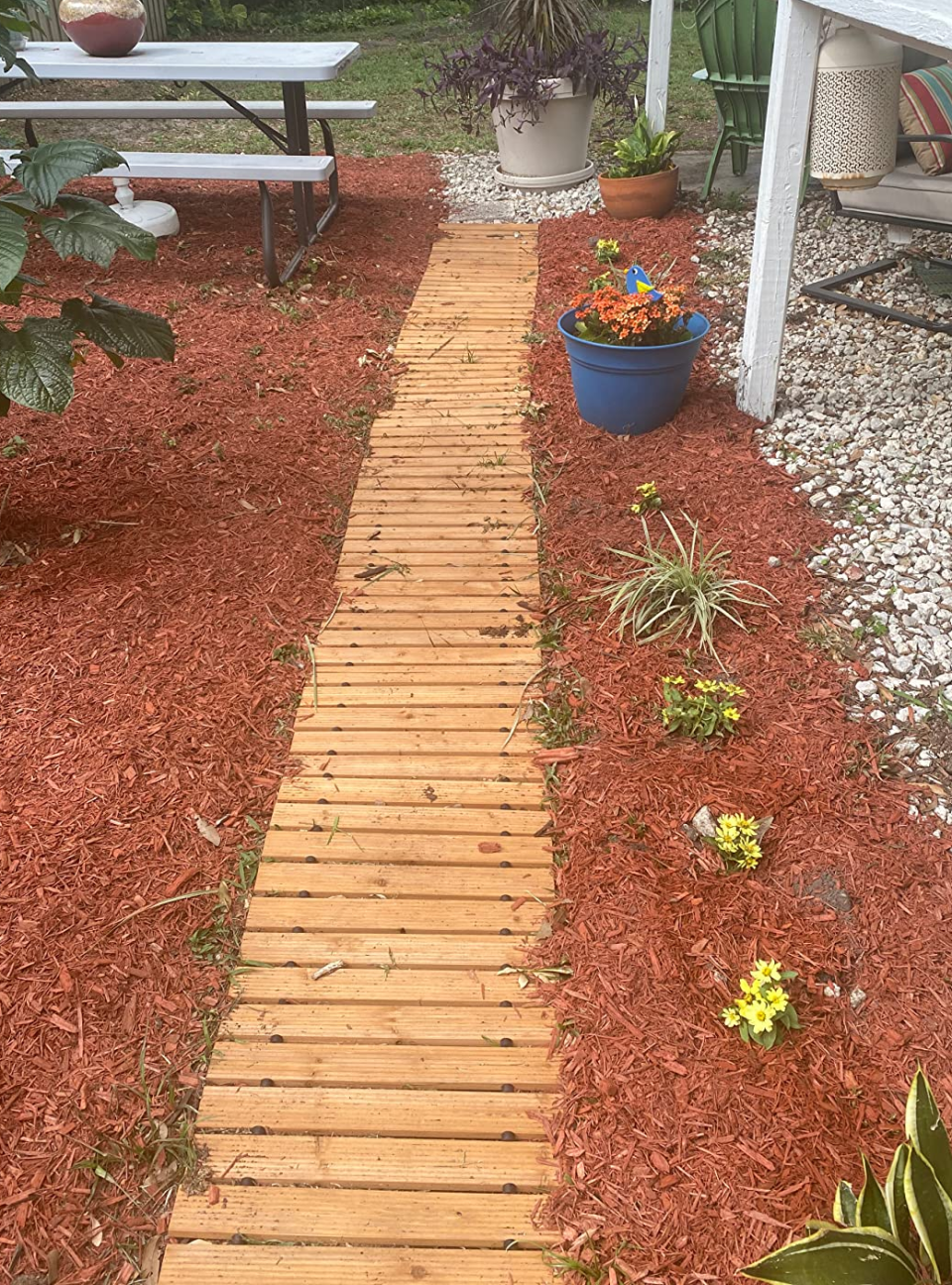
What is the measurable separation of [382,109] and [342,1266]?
9.07 meters

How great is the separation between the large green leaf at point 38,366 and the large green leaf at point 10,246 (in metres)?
0.20

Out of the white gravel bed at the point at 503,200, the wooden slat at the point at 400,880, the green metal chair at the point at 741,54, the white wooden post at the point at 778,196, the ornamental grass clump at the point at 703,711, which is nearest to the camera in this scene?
the wooden slat at the point at 400,880

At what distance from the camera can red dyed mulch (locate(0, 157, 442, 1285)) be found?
69.0 inches

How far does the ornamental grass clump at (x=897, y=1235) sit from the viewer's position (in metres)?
1.23

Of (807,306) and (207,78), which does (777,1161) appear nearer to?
(807,306)

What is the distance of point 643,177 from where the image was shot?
5.68m


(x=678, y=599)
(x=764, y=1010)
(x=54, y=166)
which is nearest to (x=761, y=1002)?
(x=764, y=1010)

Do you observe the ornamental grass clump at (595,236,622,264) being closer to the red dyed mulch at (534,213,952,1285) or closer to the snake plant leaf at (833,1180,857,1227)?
the red dyed mulch at (534,213,952,1285)

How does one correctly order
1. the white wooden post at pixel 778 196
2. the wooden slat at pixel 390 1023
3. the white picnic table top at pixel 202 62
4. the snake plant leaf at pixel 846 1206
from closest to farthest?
1. the snake plant leaf at pixel 846 1206
2. the wooden slat at pixel 390 1023
3. the white wooden post at pixel 778 196
4. the white picnic table top at pixel 202 62

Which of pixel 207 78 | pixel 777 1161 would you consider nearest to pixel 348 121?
pixel 207 78

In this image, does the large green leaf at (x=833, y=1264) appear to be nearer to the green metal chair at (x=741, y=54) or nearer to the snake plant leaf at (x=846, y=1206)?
the snake plant leaf at (x=846, y=1206)

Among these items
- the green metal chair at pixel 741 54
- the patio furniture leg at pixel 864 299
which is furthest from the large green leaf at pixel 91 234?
the green metal chair at pixel 741 54

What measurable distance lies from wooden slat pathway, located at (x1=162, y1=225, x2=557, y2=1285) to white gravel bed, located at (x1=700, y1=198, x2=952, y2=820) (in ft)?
2.86

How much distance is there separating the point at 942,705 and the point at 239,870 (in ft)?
5.31
